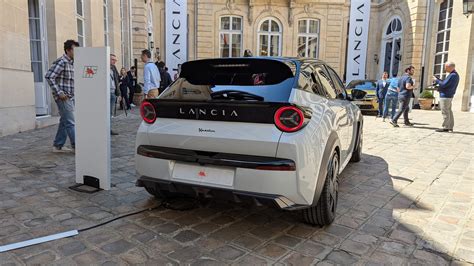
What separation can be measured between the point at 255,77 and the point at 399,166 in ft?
12.5

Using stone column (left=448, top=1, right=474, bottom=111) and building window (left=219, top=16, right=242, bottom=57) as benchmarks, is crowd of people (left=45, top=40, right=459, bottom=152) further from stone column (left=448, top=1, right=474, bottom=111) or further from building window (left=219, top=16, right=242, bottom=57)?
building window (left=219, top=16, right=242, bottom=57)

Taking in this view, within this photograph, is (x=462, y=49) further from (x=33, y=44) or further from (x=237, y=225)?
(x=237, y=225)

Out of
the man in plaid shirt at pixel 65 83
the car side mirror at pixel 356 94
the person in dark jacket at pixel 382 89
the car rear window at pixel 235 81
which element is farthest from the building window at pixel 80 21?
the person in dark jacket at pixel 382 89

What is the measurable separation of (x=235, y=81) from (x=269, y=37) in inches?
915

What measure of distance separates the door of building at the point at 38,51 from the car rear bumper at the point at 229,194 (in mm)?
7910

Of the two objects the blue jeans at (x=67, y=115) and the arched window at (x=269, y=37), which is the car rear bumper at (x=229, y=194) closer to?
the blue jeans at (x=67, y=115)

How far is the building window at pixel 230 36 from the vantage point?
25.3m

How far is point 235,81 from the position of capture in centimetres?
337

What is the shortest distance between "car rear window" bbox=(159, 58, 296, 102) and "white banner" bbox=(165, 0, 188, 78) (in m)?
12.7

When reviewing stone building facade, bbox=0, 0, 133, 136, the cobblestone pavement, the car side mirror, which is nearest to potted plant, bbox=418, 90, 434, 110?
the cobblestone pavement

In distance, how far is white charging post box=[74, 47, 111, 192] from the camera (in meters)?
4.17

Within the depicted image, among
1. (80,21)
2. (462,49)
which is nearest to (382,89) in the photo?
(462,49)

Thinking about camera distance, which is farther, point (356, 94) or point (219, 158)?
point (356, 94)

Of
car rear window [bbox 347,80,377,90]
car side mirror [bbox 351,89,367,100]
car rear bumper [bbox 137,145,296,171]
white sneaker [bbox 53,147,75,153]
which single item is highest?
car rear window [bbox 347,80,377,90]
